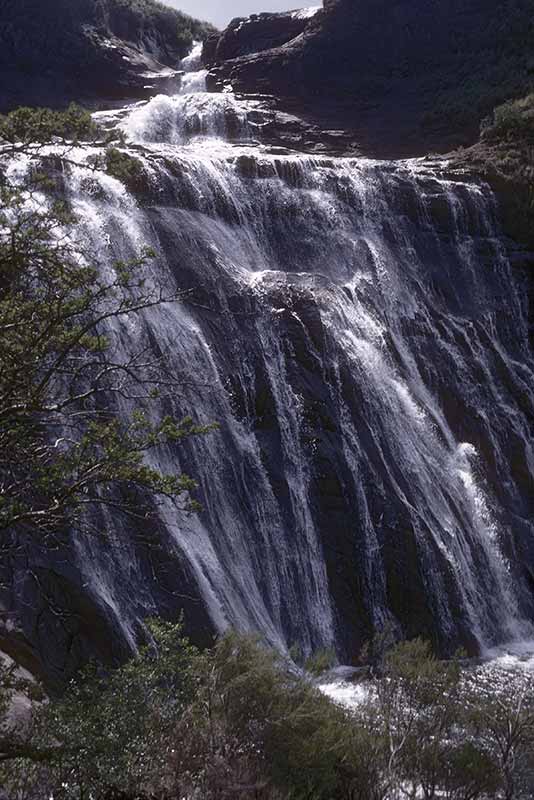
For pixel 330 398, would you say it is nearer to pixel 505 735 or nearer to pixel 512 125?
pixel 505 735

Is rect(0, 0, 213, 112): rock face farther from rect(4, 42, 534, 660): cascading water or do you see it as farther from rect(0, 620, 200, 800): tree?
rect(0, 620, 200, 800): tree

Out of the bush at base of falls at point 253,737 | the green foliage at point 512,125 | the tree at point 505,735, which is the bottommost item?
the tree at point 505,735

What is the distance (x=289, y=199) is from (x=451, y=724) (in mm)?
20545

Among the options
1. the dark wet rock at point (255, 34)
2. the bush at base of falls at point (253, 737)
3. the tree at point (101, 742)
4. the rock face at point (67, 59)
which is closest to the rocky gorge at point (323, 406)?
the tree at point (101, 742)

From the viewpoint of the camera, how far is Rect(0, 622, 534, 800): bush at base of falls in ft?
28.2

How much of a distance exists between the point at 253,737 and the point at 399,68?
52.8 m

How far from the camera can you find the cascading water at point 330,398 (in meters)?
18.6

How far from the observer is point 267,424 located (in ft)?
69.1

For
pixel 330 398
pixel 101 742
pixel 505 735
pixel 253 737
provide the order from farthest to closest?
1. pixel 330 398
2. pixel 505 735
3. pixel 253 737
4. pixel 101 742

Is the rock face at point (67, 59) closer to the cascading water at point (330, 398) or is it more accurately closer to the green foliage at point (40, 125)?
the cascading water at point (330, 398)

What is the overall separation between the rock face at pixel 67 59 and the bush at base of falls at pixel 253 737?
4680 centimetres

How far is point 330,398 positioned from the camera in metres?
22.5

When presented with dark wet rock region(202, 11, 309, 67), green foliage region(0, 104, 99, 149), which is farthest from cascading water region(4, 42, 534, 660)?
dark wet rock region(202, 11, 309, 67)

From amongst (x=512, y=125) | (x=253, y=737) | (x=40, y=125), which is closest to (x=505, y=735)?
(x=253, y=737)
